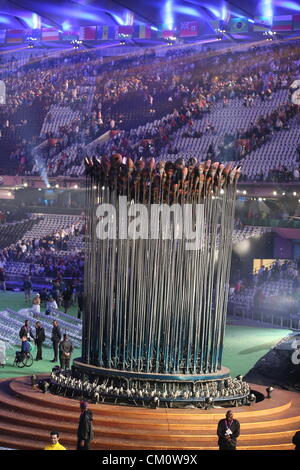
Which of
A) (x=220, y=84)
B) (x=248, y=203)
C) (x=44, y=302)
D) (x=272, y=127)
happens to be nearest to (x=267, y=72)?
(x=220, y=84)

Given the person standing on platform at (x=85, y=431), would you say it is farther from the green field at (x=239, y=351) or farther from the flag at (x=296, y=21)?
the flag at (x=296, y=21)

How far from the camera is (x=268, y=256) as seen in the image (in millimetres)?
38562

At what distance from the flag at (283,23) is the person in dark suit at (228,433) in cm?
3899

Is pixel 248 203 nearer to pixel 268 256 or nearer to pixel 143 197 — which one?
pixel 268 256

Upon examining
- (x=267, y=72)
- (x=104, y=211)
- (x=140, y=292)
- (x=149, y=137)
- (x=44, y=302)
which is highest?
(x=267, y=72)

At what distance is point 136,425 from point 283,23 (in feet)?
124

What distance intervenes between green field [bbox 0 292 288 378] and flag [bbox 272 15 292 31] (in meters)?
23.9

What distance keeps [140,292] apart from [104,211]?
163cm

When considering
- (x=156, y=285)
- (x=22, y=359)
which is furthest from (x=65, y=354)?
(x=156, y=285)

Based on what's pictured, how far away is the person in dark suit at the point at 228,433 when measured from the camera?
13.3 metres

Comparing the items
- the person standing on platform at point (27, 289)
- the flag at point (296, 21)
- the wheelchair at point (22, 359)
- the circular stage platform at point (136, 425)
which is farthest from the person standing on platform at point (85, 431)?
the flag at point (296, 21)

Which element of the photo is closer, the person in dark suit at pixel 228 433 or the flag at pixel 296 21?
the person in dark suit at pixel 228 433
